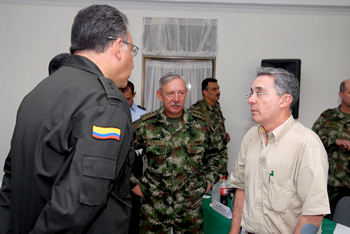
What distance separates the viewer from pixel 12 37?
4.83 meters

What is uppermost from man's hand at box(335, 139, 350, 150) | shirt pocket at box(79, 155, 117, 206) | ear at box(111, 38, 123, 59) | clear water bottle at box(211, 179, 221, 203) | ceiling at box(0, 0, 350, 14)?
ceiling at box(0, 0, 350, 14)

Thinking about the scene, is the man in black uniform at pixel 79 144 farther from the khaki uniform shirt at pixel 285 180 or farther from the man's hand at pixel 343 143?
the man's hand at pixel 343 143

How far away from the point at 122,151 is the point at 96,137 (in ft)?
0.49

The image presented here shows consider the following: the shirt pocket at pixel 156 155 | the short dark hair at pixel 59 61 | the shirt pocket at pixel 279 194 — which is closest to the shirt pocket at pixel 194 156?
the shirt pocket at pixel 156 155

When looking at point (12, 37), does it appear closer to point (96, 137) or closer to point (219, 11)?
point (219, 11)

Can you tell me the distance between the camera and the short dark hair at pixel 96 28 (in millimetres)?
1033

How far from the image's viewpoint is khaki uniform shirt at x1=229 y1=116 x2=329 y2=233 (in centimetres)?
124

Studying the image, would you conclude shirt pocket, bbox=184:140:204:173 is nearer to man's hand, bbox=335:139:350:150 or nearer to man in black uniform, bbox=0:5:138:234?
man in black uniform, bbox=0:5:138:234

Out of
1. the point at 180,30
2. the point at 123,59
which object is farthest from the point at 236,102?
the point at 123,59

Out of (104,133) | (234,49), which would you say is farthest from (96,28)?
(234,49)

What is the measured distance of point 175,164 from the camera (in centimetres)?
212

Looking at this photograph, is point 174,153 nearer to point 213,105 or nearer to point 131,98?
point 131,98

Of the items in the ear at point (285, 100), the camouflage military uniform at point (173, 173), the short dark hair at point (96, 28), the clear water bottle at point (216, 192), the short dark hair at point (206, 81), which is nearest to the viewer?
the short dark hair at point (96, 28)

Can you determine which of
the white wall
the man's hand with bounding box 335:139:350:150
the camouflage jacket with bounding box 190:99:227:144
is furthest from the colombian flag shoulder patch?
the white wall
